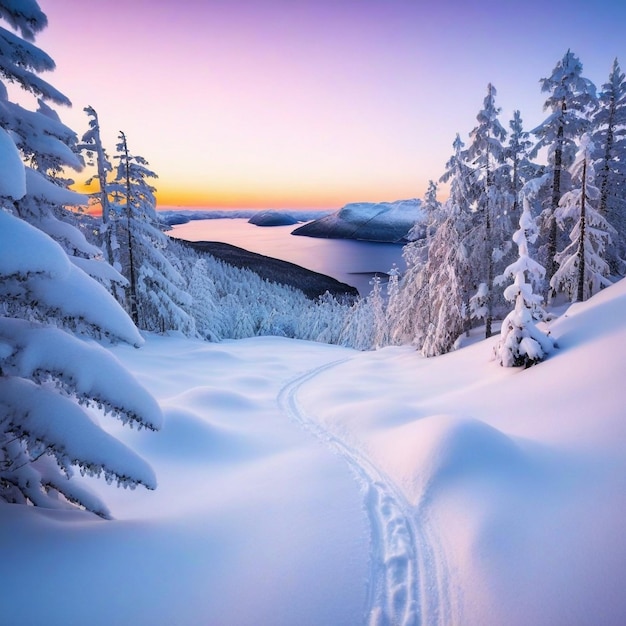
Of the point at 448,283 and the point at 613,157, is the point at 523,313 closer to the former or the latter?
the point at 448,283

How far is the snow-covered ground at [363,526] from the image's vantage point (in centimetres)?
386

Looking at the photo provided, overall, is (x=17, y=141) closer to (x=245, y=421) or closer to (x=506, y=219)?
(x=245, y=421)

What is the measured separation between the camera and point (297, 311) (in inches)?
3351

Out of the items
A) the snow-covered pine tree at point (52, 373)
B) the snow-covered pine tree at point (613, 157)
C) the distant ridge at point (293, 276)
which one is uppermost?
the snow-covered pine tree at point (613, 157)

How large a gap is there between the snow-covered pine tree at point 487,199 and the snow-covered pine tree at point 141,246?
59.2 feet

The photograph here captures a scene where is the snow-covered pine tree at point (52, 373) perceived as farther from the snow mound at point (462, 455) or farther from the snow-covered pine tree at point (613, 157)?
the snow-covered pine tree at point (613, 157)

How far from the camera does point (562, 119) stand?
760 inches

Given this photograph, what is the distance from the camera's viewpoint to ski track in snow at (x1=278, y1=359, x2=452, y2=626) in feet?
13.5

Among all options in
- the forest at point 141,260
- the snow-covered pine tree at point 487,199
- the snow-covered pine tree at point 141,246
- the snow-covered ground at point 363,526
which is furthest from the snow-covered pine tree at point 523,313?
the snow-covered pine tree at point 141,246

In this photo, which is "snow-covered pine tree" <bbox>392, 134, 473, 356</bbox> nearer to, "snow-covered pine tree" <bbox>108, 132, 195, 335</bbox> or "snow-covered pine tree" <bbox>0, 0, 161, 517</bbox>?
"snow-covered pine tree" <bbox>108, 132, 195, 335</bbox>

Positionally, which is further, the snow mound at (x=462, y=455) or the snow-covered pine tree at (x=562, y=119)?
the snow-covered pine tree at (x=562, y=119)

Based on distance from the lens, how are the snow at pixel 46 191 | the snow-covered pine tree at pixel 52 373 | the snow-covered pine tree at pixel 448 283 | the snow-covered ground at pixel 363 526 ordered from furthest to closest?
the snow-covered pine tree at pixel 448 283 → the snow at pixel 46 191 → the snow-covered ground at pixel 363 526 → the snow-covered pine tree at pixel 52 373


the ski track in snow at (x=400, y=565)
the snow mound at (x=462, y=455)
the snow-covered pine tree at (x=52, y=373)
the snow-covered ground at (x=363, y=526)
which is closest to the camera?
the snow-covered pine tree at (x=52, y=373)

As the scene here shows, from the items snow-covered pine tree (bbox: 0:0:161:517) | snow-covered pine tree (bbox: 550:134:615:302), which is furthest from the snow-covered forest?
snow-covered pine tree (bbox: 550:134:615:302)
